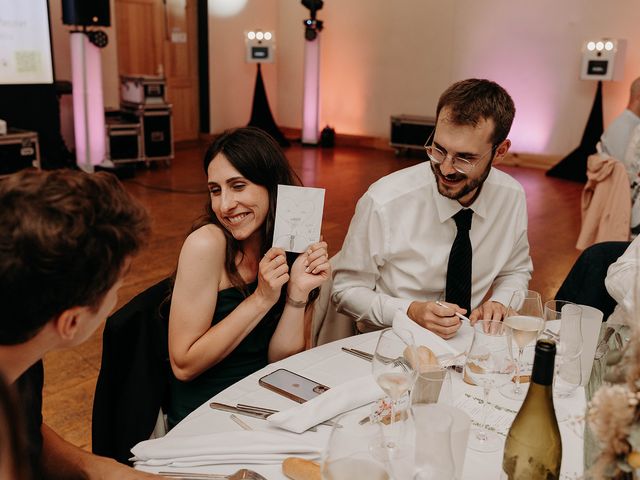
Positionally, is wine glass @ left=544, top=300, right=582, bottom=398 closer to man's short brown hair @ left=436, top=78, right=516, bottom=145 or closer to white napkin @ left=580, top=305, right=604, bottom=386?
white napkin @ left=580, top=305, right=604, bottom=386

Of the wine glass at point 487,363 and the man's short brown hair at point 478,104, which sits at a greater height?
the man's short brown hair at point 478,104

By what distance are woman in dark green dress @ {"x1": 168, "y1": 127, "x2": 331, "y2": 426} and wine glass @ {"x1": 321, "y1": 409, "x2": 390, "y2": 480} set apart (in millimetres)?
901

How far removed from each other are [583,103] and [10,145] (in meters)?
7.33

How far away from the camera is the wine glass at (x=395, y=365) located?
1260 mm

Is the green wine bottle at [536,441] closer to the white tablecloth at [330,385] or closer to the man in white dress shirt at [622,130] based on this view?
the white tablecloth at [330,385]

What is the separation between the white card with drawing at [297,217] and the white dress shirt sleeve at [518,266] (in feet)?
3.09

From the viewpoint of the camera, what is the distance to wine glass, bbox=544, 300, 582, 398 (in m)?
1.50

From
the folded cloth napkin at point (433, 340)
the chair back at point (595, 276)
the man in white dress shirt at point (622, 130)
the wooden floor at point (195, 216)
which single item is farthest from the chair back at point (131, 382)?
the man in white dress shirt at point (622, 130)

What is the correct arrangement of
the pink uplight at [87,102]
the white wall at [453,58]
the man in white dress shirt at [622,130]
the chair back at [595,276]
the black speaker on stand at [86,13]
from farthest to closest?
the white wall at [453,58] → the pink uplight at [87,102] → the black speaker on stand at [86,13] → the man in white dress shirt at [622,130] → the chair back at [595,276]

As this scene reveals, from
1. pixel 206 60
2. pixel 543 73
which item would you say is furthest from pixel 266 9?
pixel 543 73

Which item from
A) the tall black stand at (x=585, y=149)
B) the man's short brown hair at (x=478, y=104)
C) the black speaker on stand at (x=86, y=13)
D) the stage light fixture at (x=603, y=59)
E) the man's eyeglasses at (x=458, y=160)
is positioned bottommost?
the tall black stand at (x=585, y=149)

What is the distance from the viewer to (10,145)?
22.2ft

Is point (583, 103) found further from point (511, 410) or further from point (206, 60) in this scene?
point (511, 410)

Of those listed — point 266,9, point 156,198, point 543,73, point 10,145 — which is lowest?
point 156,198
